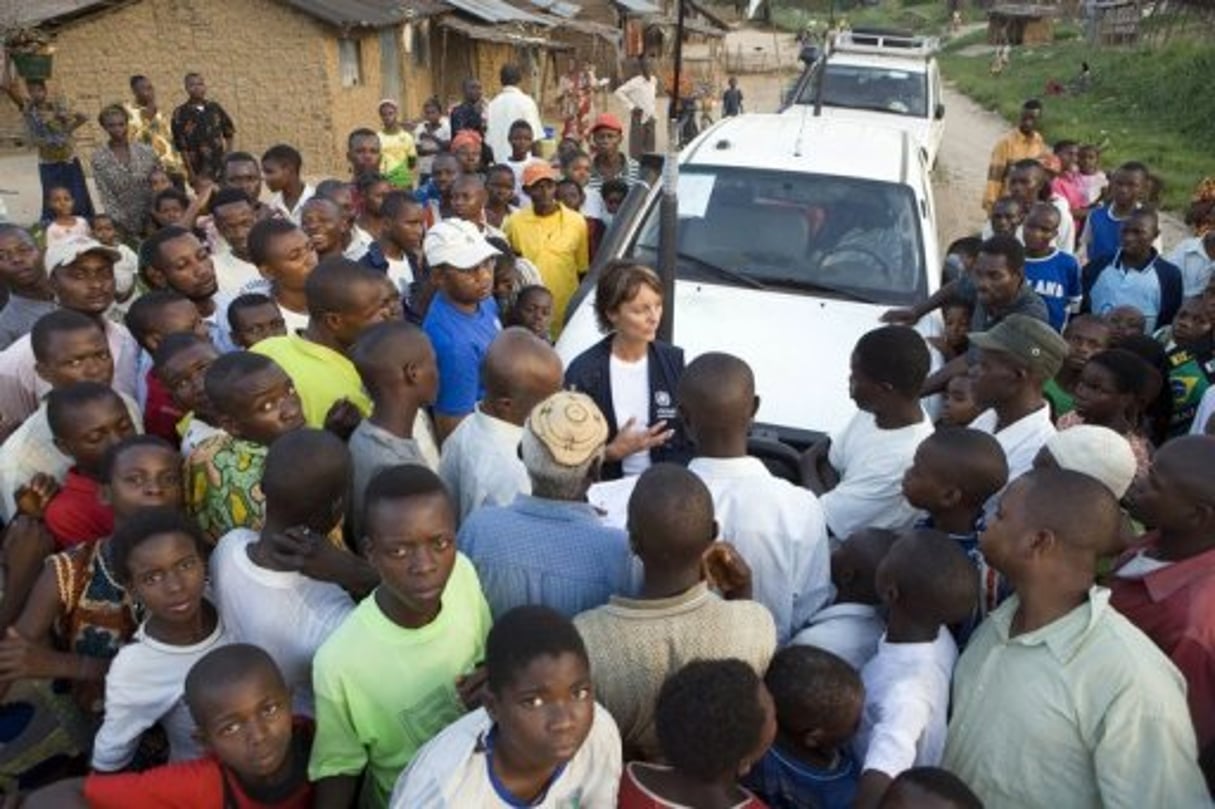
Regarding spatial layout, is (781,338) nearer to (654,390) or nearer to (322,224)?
(654,390)

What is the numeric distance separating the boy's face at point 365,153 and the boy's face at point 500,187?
3.86 ft

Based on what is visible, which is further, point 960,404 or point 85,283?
point 85,283

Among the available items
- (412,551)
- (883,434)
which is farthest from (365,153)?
(412,551)

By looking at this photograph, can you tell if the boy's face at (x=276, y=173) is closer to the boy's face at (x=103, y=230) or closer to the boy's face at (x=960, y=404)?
the boy's face at (x=103, y=230)

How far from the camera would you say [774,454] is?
3.73 m

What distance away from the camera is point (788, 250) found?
4977 millimetres

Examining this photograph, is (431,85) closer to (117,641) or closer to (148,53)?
(148,53)

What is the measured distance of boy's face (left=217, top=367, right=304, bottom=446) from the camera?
2.67 m

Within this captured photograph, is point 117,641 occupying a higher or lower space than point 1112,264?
lower

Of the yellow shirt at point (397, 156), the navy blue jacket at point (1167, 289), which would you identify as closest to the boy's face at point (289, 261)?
the navy blue jacket at point (1167, 289)

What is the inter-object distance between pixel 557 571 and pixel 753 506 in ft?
1.88

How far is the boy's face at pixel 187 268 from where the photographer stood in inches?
161

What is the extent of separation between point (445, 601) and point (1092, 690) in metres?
1.42

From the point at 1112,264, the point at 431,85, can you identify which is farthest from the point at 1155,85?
the point at 1112,264
